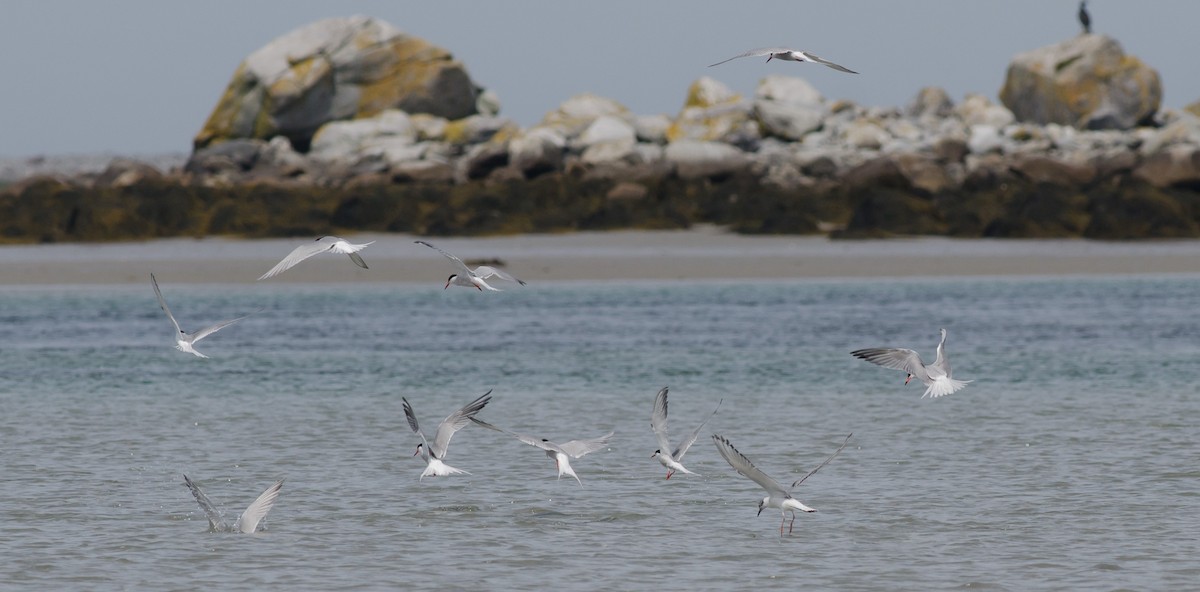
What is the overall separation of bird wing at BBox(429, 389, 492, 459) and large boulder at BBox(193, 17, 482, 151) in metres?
65.0

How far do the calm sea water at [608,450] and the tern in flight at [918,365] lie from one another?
84 cm

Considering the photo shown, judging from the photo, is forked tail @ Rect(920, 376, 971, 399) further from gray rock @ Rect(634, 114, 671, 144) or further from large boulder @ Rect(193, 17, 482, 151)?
large boulder @ Rect(193, 17, 482, 151)

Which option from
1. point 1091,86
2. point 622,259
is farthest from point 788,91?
point 622,259

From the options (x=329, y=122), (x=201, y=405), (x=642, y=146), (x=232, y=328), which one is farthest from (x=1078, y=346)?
(x=329, y=122)

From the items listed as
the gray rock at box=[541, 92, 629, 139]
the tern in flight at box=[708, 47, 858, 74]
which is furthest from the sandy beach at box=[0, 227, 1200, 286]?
the gray rock at box=[541, 92, 629, 139]

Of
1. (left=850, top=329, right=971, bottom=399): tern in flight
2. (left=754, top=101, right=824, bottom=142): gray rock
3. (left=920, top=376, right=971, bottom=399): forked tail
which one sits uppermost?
(left=754, top=101, right=824, bottom=142): gray rock

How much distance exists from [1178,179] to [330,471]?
35536 millimetres

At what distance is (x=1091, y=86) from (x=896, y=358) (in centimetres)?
7857

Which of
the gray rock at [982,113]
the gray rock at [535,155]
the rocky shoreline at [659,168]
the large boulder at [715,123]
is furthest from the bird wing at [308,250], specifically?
the gray rock at [982,113]

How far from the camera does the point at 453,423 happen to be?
9.84 meters

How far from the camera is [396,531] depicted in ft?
34.2

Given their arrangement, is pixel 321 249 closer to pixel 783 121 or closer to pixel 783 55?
pixel 783 55

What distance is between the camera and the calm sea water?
948 centimetres

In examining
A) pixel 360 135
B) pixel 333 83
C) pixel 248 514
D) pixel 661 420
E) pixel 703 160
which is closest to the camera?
pixel 248 514
